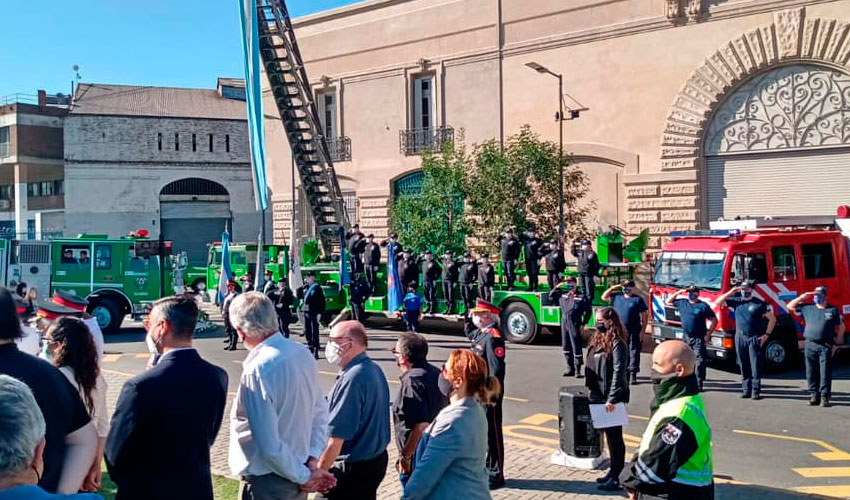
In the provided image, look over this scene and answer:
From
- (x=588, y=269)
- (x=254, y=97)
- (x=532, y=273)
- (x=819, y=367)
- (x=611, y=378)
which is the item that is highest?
(x=254, y=97)

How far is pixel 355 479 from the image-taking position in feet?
15.7

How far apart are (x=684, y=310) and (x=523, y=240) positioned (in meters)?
7.38

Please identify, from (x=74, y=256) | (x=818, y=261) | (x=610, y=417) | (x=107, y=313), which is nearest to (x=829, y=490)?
(x=610, y=417)

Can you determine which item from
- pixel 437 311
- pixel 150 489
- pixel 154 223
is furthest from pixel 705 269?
pixel 154 223

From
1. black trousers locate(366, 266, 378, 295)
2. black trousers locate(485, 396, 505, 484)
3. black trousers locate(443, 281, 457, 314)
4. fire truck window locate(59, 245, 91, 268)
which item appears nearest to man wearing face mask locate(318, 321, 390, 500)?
black trousers locate(485, 396, 505, 484)

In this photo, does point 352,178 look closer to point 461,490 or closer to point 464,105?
point 464,105

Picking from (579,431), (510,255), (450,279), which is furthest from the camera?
(450,279)

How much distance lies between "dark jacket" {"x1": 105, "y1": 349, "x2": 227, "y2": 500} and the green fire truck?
16843mm

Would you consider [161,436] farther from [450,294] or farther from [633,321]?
[450,294]

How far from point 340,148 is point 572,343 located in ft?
60.5

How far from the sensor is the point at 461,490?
158 inches

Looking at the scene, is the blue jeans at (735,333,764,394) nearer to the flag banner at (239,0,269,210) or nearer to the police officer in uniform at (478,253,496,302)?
the police officer in uniform at (478,253,496,302)

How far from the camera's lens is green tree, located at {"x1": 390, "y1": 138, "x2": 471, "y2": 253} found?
2269 cm

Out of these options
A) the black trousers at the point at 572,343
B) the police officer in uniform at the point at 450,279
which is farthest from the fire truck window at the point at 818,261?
the police officer in uniform at the point at 450,279
